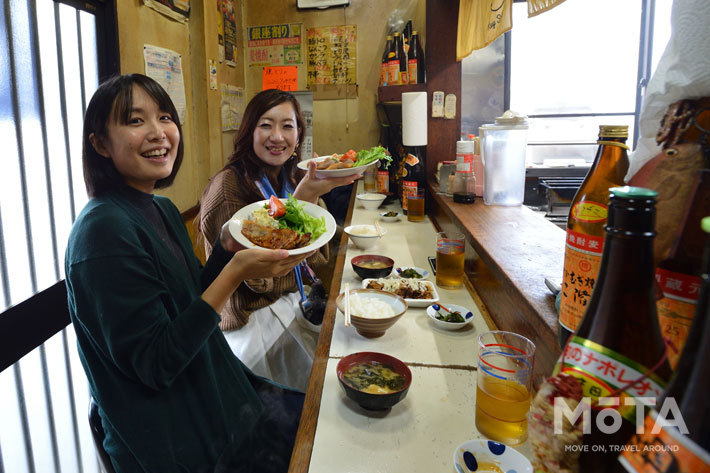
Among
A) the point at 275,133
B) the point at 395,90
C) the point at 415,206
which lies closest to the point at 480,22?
the point at 395,90

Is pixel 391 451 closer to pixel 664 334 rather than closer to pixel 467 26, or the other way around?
pixel 664 334

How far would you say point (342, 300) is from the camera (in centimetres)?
148

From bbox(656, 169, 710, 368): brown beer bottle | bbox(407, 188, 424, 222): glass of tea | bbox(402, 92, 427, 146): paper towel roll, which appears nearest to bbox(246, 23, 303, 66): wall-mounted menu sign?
bbox(402, 92, 427, 146): paper towel roll

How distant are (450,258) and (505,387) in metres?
0.90

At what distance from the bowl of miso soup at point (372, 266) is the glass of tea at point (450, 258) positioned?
220mm

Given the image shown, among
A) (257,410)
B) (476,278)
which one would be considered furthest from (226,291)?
(476,278)

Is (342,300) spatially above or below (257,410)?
above

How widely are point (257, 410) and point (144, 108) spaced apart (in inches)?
42.3

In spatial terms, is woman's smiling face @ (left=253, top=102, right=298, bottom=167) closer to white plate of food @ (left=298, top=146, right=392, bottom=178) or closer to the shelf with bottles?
white plate of food @ (left=298, top=146, right=392, bottom=178)

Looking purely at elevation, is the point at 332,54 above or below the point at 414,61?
above

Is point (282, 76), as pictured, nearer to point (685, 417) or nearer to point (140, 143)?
point (140, 143)

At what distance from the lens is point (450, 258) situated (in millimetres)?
1764

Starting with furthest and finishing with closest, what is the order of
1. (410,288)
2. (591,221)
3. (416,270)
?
(416,270), (410,288), (591,221)

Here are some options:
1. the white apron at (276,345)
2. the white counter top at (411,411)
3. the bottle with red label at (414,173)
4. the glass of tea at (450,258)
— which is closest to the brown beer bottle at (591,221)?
the white counter top at (411,411)
